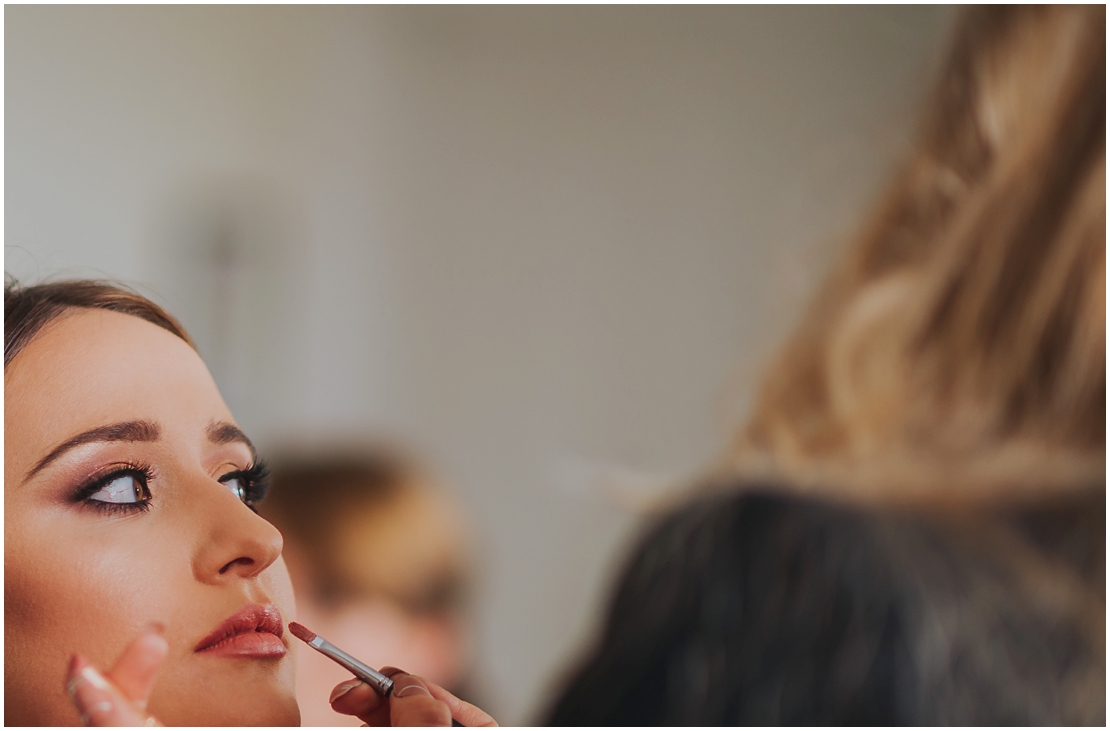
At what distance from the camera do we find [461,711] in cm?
9

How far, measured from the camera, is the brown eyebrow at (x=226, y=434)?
84 millimetres

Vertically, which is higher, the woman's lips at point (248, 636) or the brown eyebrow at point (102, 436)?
the brown eyebrow at point (102, 436)

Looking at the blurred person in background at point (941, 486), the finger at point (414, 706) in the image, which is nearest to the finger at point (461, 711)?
the finger at point (414, 706)

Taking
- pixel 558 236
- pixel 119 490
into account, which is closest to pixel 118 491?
pixel 119 490

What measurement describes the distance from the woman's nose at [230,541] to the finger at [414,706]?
0.02 meters

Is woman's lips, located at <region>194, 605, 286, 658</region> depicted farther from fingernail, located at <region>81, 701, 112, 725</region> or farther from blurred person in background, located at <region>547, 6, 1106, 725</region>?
blurred person in background, located at <region>547, 6, 1106, 725</region>

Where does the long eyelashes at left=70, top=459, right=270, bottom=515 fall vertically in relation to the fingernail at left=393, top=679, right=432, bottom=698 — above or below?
above

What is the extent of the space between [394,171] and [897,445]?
745 mm

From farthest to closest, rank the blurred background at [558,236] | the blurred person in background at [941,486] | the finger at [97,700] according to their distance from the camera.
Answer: the blurred background at [558,236], the blurred person in background at [941,486], the finger at [97,700]

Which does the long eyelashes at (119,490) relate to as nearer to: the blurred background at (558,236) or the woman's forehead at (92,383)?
the woman's forehead at (92,383)

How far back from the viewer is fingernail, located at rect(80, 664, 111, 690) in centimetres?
7

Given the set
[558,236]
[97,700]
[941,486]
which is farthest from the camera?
[558,236]

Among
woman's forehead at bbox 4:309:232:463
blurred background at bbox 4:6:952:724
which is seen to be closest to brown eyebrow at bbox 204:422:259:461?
woman's forehead at bbox 4:309:232:463

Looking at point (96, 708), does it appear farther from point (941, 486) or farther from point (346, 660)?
point (941, 486)
